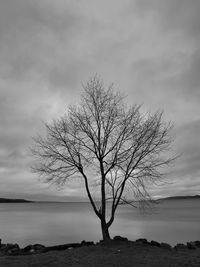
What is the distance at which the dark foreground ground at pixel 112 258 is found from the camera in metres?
10.5

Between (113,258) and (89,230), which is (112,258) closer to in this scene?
(113,258)

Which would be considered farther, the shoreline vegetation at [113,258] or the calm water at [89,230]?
the calm water at [89,230]

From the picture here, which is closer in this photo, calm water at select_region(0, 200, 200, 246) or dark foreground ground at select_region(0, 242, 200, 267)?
dark foreground ground at select_region(0, 242, 200, 267)

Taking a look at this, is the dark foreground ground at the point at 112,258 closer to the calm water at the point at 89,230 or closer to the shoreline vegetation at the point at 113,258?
the shoreline vegetation at the point at 113,258

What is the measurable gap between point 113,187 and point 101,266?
6.00 metres

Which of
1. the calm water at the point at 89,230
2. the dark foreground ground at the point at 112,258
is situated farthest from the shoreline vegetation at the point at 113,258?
the calm water at the point at 89,230

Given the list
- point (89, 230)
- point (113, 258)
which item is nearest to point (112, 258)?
point (113, 258)

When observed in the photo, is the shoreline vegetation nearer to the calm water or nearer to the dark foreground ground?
the dark foreground ground

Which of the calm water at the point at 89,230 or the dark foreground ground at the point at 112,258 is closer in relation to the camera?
the dark foreground ground at the point at 112,258

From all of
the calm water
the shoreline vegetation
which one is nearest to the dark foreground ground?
the shoreline vegetation

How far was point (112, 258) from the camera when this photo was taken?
1127 cm

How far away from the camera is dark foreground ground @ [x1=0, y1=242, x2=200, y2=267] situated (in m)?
10.5

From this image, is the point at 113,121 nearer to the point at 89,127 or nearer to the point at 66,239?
the point at 89,127

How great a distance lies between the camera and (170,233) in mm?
38938
